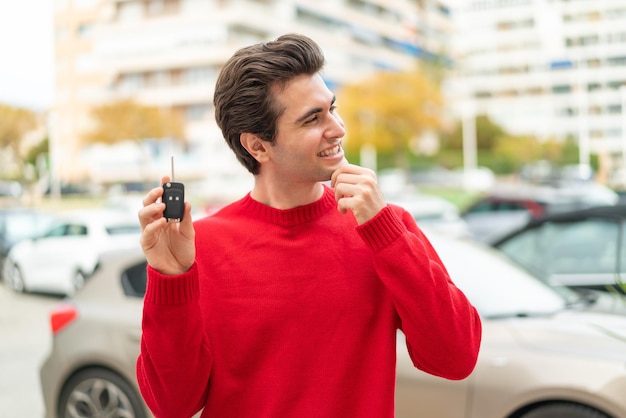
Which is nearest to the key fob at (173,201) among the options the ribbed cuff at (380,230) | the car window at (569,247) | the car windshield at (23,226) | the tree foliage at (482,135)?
the ribbed cuff at (380,230)

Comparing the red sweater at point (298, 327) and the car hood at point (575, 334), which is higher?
the red sweater at point (298, 327)

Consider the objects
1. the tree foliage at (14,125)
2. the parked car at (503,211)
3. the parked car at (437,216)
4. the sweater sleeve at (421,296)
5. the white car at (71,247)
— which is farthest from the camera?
the tree foliage at (14,125)

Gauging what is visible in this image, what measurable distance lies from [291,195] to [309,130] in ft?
0.58

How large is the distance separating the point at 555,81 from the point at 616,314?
88.1m

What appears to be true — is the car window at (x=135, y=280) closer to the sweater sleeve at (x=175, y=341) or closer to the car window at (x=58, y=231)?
the sweater sleeve at (x=175, y=341)

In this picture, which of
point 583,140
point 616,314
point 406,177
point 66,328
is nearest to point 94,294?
point 66,328

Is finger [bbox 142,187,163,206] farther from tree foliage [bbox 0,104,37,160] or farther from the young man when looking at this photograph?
tree foliage [bbox 0,104,37,160]

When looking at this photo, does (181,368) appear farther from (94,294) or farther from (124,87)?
(124,87)

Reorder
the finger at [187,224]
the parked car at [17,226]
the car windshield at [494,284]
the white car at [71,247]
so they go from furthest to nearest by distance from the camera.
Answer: the parked car at [17,226] < the white car at [71,247] < the car windshield at [494,284] < the finger at [187,224]

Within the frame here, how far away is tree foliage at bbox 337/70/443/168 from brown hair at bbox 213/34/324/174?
51934mm

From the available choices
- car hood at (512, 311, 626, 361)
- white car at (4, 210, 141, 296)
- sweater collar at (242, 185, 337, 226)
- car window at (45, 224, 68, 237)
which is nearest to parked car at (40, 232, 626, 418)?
car hood at (512, 311, 626, 361)

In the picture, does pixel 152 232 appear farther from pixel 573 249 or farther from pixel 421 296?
pixel 573 249

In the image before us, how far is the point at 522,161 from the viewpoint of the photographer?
68.2 meters

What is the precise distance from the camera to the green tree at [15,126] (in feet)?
178
